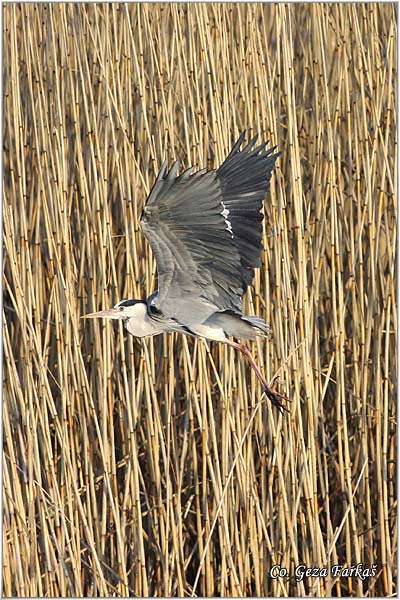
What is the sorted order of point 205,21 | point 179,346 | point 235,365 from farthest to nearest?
point 179,346, point 235,365, point 205,21

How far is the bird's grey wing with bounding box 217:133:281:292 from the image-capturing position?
245 centimetres

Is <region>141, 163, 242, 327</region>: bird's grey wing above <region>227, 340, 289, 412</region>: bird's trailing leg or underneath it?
above

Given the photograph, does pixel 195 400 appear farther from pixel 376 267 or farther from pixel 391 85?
pixel 391 85

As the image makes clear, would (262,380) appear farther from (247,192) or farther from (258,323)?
(247,192)

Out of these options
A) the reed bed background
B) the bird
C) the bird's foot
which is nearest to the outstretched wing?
the bird

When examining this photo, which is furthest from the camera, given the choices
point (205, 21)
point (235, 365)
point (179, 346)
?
point (179, 346)

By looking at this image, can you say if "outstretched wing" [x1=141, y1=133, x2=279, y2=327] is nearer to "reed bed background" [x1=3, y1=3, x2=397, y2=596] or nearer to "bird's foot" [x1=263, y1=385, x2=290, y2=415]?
"reed bed background" [x1=3, y1=3, x2=397, y2=596]

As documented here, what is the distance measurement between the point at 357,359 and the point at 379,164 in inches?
24.7

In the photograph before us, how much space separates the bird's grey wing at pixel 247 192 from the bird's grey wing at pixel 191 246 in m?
0.10

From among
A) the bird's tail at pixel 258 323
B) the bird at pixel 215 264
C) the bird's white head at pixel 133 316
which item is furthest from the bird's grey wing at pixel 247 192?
the bird's white head at pixel 133 316

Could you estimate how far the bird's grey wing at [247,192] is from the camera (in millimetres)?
2449

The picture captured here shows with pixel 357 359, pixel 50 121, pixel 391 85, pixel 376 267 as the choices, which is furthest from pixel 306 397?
pixel 50 121

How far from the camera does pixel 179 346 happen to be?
2.90m

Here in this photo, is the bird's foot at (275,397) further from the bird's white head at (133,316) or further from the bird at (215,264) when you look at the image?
the bird's white head at (133,316)
